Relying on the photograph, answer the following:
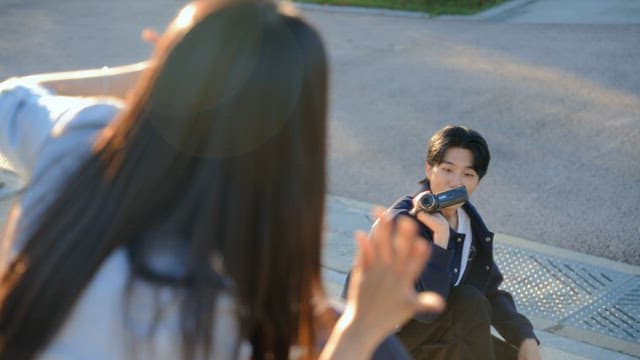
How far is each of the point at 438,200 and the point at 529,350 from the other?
0.63 m

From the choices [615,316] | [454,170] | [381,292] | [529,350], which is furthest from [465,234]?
[381,292]

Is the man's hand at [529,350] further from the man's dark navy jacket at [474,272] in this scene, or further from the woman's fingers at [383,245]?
the woman's fingers at [383,245]

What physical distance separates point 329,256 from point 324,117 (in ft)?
12.4

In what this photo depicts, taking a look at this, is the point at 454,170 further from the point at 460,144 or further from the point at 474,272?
the point at 474,272

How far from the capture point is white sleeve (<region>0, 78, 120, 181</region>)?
5.44 feet

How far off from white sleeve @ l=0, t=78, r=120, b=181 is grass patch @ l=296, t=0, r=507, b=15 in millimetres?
10423

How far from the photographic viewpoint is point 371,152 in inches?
274

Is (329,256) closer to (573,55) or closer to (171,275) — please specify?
(171,275)

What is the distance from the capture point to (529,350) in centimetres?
323

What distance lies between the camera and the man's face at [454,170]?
3.30 m

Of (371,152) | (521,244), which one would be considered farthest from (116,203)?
(371,152)

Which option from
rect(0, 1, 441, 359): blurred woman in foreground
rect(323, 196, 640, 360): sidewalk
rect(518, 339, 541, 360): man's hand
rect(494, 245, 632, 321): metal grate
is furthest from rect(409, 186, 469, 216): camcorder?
rect(494, 245, 632, 321): metal grate

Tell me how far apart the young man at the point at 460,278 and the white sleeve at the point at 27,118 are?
4.92 ft

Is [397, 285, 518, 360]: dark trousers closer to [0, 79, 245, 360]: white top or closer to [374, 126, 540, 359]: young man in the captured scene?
[374, 126, 540, 359]: young man
